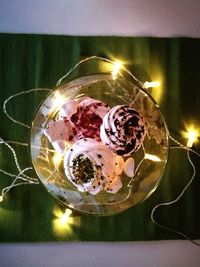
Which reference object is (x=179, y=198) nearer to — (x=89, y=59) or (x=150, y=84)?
(x=150, y=84)

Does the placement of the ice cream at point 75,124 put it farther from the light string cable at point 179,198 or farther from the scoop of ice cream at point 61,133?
the light string cable at point 179,198

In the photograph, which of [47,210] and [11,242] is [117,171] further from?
[11,242]

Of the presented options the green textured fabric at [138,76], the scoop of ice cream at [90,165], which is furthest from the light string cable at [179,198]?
the scoop of ice cream at [90,165]

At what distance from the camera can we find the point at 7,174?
3.41 ft

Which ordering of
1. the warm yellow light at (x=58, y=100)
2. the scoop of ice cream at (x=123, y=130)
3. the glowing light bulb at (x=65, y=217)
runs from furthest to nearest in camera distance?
the glowing light bulb at (x=65, y=217) → the warm yellow light at (x=58, y=100) → the scoop of ice cream at (x=123, y=130)

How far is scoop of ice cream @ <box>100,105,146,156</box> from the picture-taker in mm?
791

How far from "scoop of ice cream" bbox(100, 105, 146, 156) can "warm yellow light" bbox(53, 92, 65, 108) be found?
0.13 metres

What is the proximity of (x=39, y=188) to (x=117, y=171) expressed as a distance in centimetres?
26

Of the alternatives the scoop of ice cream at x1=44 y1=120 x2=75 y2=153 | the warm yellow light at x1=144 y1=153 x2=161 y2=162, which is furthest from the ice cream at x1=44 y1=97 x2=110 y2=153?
the warm yellow light at x1=144 y1=153 x2=161 y2=162

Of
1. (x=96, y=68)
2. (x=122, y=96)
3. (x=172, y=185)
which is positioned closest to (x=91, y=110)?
(x=122, y=96)

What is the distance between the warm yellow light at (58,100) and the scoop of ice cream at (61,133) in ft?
0.15

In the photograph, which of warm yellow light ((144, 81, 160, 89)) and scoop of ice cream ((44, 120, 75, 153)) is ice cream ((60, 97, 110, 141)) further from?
warm yellow light ((144, 81, 160, 89))

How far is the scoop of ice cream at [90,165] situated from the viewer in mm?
809

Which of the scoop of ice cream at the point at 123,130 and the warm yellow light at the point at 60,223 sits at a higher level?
the scoop of ice cream at the point at 123,130
